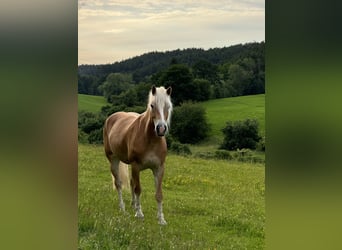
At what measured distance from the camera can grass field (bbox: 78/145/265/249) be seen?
2523 millimetres

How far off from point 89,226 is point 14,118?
2.87 feet

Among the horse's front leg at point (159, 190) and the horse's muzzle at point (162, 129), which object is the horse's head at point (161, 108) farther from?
the horse's front leg at point (159, 190)

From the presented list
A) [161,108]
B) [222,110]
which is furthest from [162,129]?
[222,110]

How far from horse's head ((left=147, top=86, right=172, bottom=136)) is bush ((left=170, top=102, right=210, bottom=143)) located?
51mm

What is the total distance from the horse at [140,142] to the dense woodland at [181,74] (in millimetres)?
104

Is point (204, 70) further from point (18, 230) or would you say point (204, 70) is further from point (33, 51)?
point (18, 230)

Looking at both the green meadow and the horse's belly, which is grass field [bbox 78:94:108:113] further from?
the horse's belly

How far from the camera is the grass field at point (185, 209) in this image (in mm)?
2523

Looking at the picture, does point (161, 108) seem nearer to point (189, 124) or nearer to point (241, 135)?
point (189, 124)

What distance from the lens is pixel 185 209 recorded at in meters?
2.73

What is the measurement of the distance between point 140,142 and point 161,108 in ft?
1.14

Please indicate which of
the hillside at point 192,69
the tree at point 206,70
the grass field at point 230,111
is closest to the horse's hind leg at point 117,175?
the hillside at point 192,69

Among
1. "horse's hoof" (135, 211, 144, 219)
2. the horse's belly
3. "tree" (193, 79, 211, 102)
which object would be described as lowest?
"horse's hoof" (135, 211, 144, 219)

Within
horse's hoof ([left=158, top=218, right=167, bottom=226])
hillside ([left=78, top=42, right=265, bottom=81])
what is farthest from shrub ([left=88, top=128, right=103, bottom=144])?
horse's hoof ([left=158, top=218, right=167, bottom=226])
